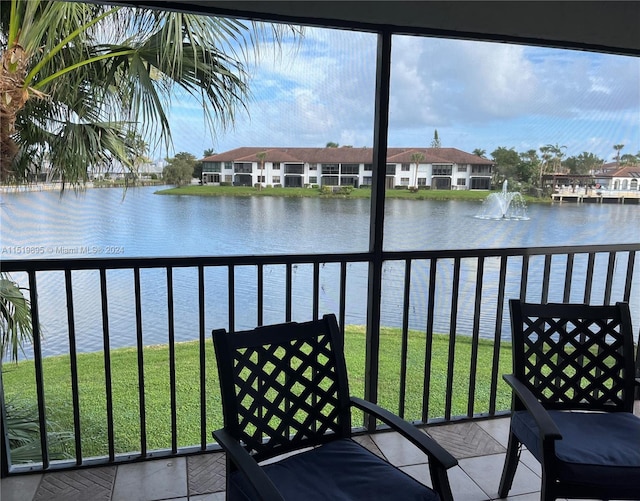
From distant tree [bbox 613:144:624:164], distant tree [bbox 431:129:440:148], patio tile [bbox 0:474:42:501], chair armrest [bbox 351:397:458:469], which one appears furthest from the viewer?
distant tree [bbox 613:144:624:164]

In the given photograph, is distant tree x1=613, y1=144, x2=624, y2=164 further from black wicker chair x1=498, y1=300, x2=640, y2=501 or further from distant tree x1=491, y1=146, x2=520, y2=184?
black wicker chair x1=498, y1=300, x2=640, y2=501

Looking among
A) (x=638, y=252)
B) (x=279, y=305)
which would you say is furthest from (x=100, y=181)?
(x=638, y=252)

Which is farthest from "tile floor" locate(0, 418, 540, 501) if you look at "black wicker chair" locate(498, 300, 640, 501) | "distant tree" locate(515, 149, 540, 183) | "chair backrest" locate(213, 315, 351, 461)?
"distant tree" locate(515, 149, 540, 183)

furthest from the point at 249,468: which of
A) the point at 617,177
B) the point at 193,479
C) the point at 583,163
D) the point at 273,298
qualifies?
the point at 617,177

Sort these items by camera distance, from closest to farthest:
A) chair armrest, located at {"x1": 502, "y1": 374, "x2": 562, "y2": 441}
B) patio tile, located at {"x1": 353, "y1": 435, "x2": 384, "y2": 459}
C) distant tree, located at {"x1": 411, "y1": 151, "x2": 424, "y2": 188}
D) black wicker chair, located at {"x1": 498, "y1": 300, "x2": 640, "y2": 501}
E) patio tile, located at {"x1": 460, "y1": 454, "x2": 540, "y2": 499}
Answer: chair armrest, located at {"x1": 502, "y1": 374, "x2": 562, "y2": 441}
black wicker chair, located at {"x1": 498, "y1": 300, "x2": 640, "y2": 501}
patio tile, located at {"x1": 460, "y1": 454, "x2": 540, "y2": 499}
patio tile, located at {"x1": 353, "y1": 435, "x2": 384, "y2": 459}
distant tree, located at {"x1": 411, "y1": 151, "x2": 424, "y2": 188}

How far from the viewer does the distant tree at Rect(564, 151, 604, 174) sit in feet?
9.67

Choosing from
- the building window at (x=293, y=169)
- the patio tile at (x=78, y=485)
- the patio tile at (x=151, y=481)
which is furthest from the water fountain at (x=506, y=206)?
the patio tile at (x=78, y=485)

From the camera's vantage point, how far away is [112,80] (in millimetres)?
2617

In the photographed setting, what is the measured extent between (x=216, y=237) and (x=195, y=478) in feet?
3.84

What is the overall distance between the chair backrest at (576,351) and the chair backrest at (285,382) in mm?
821

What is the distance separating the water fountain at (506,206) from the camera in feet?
9.32

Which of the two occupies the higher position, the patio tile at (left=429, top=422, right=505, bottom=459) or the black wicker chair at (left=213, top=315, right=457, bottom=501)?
the black wicker chair at (left=213, top=315, right=457, bottom=501)

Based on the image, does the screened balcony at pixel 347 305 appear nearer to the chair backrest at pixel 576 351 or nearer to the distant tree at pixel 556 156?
the chair backrest at pixel 576 351

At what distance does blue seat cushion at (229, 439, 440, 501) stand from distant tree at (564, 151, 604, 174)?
239 cm
